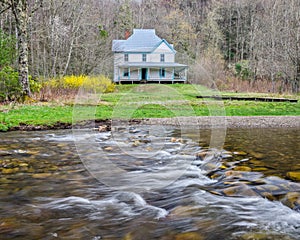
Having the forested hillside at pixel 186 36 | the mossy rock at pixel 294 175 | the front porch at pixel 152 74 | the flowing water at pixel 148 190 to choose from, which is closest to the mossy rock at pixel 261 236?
the flowing water at pixel 148 190

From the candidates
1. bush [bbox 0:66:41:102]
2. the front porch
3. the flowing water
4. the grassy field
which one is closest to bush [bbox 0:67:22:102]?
bush [bbox 0:66:41:102]

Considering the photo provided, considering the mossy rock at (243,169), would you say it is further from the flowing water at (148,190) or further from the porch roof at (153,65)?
the porch roof at (153,65)

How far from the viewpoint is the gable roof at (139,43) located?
37.8m

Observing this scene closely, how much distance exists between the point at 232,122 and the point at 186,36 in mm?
35923

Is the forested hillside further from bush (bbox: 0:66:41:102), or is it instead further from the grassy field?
the grassy field

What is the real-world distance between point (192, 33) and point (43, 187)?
4496 centimetres

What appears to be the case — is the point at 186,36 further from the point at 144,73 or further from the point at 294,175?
the point at 294,175

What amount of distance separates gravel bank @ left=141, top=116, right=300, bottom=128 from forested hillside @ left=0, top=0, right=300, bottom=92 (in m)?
8.34

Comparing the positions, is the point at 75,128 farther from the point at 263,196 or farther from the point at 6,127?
the point at 263,196

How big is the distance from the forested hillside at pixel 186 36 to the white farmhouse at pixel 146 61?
1.33 meters

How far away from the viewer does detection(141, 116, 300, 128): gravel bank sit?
11.3 metres

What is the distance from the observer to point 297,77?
85.3 ft

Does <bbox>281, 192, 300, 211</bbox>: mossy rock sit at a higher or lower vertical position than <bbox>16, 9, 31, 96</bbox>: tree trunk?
lower

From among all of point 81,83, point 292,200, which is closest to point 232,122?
point 292,200
